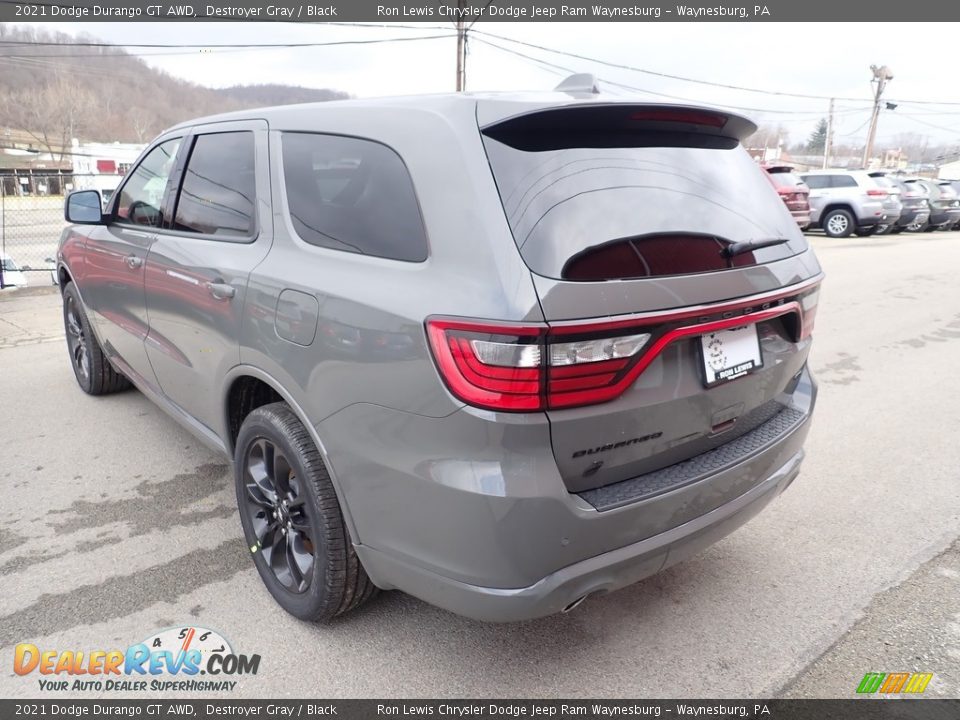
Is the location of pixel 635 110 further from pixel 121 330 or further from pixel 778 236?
pixel 121 330

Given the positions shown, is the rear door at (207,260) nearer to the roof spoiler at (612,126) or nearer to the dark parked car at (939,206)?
the roof spoiler at (612,126)

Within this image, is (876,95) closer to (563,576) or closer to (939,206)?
(939,206)

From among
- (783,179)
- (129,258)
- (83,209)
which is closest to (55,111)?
(783,179)

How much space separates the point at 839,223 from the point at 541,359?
67.7ft

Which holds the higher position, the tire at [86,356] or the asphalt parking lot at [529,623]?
the tire at [86,356]

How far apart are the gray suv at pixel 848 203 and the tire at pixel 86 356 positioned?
19485 mm

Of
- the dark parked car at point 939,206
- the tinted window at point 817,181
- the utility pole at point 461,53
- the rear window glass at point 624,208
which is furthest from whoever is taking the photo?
the utility pole at point 461,53

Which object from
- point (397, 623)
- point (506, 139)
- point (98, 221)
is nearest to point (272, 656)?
point (397, 623)

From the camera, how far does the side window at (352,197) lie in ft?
6.76

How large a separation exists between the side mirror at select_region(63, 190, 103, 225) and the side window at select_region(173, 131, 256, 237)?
1.00 meters

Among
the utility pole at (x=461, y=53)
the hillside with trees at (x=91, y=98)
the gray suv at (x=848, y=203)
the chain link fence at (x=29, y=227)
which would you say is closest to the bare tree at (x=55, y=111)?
the hillside with trees at (x=91, y=98)

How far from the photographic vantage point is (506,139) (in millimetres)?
1967

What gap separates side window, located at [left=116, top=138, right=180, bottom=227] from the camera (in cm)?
345

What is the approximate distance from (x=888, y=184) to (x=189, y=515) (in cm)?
2149
